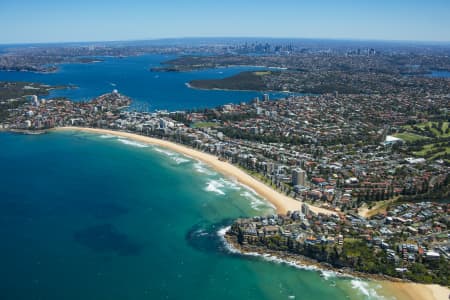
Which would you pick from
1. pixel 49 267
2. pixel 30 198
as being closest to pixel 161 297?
pixel 49 267

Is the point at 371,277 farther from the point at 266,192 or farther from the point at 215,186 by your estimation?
the point at 215,186

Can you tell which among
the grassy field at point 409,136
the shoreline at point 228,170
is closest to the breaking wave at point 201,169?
the shoreline at point 228,170

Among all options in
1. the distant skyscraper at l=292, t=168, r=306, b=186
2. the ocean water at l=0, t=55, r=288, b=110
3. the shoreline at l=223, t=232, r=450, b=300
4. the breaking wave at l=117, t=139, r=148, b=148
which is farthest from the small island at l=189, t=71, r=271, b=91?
the shoreline at l=223, t=232, r=450, b=300

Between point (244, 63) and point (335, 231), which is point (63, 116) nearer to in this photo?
point (335, 231)

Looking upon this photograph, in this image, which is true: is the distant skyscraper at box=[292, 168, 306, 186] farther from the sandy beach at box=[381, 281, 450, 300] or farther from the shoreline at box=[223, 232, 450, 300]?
the sandy beach at box=[381, 281, 450, 300]

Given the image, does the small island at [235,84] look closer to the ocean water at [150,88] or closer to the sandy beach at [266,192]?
the ocean water at [150,88]

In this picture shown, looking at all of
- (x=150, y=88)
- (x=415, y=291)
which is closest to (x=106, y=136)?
(x=415, y=291)

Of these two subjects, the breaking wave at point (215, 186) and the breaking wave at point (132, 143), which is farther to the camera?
the breaking wave at point (132, 143)
